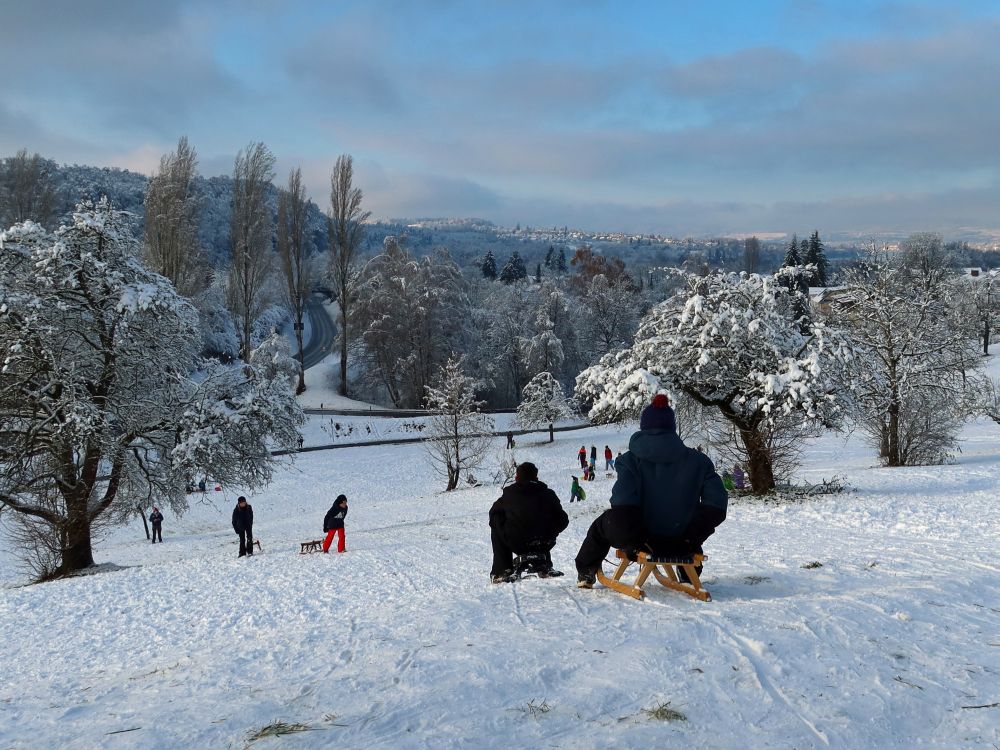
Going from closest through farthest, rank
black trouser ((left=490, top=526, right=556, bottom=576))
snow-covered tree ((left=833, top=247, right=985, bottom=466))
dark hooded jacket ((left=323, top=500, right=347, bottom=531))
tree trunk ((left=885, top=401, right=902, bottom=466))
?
black trouser ((left=490, top=526, right=556, bottom=576)) → dark hooded jacket ((left=323, top=500, right=347, bottom=531)) → tree trunk ((left=885, top=401, right=902, bottom=466)) → snow-covered tree ((left=833, top=247, right=985, bottom=466))

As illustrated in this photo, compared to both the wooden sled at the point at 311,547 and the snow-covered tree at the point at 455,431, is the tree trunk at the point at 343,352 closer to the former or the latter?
the snow-covered tree at the point at 455,431

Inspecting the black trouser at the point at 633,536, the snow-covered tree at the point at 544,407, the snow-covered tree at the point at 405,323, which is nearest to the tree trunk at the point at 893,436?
the black trouser at the point at 633,536

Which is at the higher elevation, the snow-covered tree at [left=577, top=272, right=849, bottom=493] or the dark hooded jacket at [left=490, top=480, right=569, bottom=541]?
the snow-covered tree at [left=577, top=272, right=849, bottom=493]

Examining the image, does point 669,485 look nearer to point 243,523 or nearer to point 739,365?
point 739,365

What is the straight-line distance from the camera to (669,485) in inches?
234

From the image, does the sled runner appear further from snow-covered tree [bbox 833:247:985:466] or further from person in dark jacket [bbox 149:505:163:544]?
person in dark jacket [bbox 149:505:163:544]

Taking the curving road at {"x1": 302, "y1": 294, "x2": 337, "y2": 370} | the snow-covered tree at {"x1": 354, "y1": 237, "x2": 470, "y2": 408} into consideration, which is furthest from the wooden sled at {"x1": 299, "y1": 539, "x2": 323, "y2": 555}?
the curving road at {"x1": 302, "y1": 294, "x2": 337, "y2": 370}

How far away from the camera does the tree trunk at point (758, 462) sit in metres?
17.8

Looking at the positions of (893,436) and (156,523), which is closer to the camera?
(156,523)

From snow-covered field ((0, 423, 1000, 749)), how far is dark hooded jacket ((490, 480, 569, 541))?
56 centimetres

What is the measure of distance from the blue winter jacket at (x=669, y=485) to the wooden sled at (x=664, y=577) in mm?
251

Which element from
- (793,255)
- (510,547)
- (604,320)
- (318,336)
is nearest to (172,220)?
(510,547)

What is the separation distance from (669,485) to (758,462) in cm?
1324

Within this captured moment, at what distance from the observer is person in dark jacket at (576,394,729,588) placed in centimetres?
586
